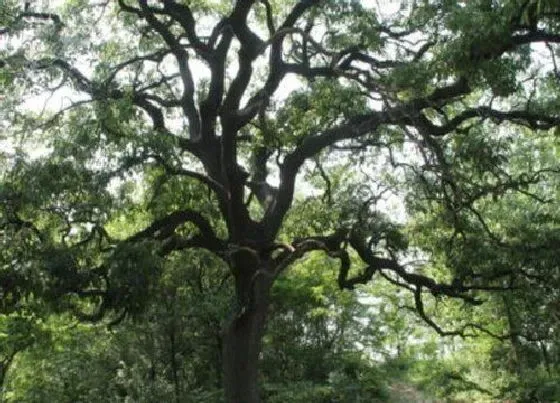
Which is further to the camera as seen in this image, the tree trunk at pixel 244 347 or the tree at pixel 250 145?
the tree trunk at pixel 244 347

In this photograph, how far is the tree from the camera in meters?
6.42

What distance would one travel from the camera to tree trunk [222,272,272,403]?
8617 mm

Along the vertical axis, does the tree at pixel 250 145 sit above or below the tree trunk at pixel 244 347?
above

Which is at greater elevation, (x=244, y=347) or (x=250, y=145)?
(x=250, y=145)

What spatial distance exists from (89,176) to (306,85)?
373 centimetres

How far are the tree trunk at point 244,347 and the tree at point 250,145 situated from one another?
21mm

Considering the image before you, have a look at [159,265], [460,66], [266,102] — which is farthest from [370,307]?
[460,66]

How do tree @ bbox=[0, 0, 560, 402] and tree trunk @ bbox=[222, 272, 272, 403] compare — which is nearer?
tree @ bbox=[0, 0, 560, 402]

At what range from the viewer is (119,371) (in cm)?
1208

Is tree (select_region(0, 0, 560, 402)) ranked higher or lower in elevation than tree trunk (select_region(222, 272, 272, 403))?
higher

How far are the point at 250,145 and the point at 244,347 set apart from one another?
3269 mm

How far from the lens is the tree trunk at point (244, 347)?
862 centimetres

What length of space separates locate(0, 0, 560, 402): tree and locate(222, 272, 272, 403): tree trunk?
21 mm

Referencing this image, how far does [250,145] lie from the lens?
10461 millimetres
